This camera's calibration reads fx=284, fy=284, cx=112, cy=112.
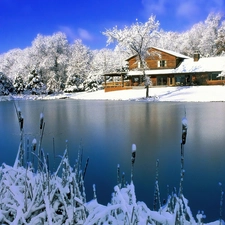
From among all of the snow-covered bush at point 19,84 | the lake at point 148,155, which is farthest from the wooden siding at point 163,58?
the lake at point 148,155

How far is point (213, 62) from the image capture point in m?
39.4

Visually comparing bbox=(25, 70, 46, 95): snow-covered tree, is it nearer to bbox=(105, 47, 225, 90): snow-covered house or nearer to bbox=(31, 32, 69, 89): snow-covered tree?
bbox=(31, 32, 69, 89): snow-covered tree

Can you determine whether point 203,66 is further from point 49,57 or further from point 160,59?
point 49,57

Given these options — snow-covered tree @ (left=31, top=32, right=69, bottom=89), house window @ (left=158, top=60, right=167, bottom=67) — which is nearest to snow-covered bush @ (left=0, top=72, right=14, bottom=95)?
snow-covered tree @ (left=31, top=32, right=69, bottom=89)

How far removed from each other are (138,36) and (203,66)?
11.5 meters

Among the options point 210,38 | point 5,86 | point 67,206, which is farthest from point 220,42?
point 67,206

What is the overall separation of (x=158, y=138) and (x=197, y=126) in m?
2.79

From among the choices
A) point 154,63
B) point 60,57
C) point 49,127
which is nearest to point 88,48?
point 60,57

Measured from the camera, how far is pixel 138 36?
32844mm

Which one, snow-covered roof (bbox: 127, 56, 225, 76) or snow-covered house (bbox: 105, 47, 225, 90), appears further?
snow-covered house (bbox: 105, 47, 225, 90)

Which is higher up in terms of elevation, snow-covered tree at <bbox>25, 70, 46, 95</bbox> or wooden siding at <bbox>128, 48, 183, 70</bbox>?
wooden siding at <bbox>128, 48, 183, 70</bbox>

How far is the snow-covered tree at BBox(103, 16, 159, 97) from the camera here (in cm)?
3272

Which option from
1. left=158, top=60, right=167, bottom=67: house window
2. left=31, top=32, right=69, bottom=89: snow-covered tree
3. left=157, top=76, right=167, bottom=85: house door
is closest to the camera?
left=157, top=76, right=167, bottom=85: house door

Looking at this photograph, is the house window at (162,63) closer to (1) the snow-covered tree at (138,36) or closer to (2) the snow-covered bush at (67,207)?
(1) the snow-covered tree at (138,36)
